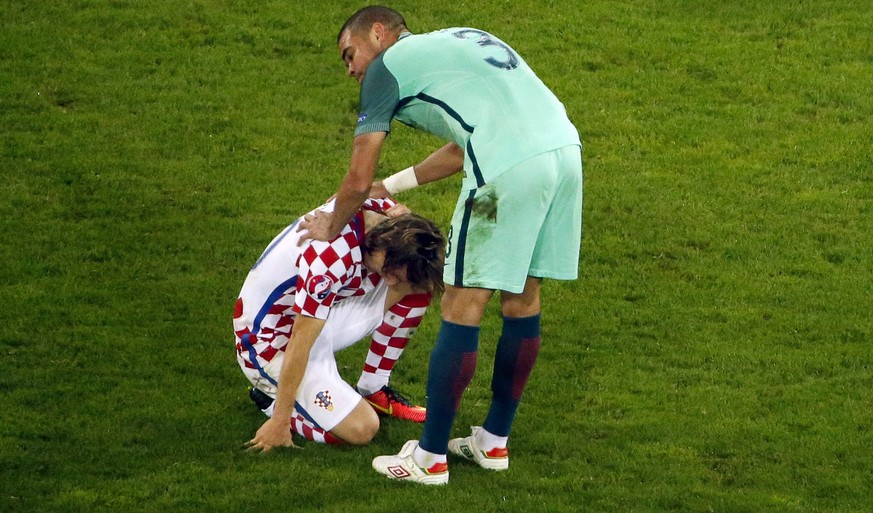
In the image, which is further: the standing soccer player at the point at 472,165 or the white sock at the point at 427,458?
the white sock at the point at 427,458

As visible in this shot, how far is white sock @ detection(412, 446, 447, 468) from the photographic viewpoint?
17.0 feet

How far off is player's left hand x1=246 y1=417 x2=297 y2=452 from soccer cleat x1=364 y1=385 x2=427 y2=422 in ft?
1.71

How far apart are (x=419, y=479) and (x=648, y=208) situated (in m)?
3.84

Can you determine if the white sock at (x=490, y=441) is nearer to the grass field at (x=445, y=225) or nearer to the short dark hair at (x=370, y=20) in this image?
the grass field at (x=445, y=225)

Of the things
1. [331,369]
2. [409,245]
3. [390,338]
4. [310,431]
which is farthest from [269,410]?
[409,245]

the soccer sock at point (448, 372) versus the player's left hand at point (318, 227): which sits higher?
the player's left hand at point (318, 227)

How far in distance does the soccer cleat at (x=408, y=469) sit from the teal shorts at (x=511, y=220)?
28.9 inches

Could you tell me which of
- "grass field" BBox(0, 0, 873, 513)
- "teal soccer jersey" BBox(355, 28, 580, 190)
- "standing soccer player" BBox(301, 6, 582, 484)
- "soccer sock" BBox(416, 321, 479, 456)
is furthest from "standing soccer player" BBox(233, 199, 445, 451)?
"teal soccer jersey" BBox(355, 28, 580, 190)

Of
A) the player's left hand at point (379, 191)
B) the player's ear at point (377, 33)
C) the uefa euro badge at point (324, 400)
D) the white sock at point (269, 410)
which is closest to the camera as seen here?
the player's ear at point (377, 33)

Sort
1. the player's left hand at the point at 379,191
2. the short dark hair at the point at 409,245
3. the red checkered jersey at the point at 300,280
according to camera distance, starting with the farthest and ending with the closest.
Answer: the player's left hand at the point at 379,191
the short dark hair at the point at 409,245
the red checkered jersey at the point at 300,280

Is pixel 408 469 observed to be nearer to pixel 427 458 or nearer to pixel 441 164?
pixel 427 458

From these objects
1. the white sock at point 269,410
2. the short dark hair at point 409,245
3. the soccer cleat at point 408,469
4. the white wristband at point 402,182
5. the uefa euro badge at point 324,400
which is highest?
the white wristband at point 402,182

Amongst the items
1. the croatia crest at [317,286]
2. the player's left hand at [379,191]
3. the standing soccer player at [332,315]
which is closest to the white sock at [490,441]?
the standing soccer player at [332,315]

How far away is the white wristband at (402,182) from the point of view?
5.59 meters
